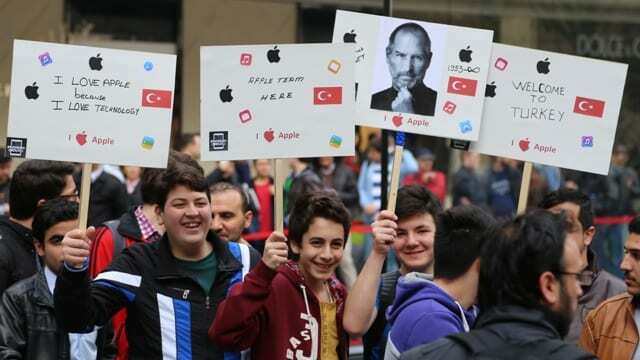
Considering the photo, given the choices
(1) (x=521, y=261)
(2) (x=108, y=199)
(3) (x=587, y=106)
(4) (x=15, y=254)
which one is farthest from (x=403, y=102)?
(2) (x=108, y=199)

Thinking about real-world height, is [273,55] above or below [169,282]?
above


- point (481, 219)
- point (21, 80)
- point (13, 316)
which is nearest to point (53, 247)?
point (13, 316)

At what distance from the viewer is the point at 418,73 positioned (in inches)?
229

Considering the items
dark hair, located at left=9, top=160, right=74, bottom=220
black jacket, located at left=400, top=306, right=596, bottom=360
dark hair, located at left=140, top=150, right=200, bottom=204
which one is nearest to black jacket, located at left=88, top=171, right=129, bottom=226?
dark hair, located at left=9, top=160, right=74, bottom=220

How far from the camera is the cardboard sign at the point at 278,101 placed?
5.27 meters

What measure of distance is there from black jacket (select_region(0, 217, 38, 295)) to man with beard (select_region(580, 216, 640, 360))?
2.72 metres

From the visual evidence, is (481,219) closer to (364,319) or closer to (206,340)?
(364,319)

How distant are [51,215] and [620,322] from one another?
2.62 m

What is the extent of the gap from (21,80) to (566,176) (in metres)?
9.67

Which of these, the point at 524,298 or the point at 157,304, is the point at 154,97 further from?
the point at 524,298

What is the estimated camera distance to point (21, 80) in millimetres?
5129

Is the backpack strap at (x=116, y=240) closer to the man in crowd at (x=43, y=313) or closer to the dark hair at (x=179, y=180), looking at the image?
the man in crowd at (x=43, y=313)

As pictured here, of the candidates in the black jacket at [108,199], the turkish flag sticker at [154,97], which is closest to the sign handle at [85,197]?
the turkish flag sticker at [154,97]

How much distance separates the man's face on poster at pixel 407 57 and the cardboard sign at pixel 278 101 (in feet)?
1.60
